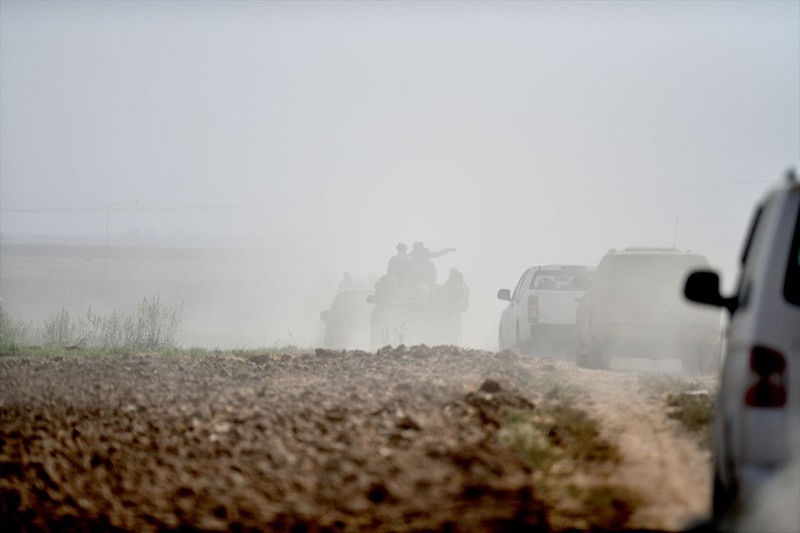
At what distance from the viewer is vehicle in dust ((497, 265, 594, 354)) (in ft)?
71.9

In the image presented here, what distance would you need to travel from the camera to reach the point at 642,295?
1734 cm

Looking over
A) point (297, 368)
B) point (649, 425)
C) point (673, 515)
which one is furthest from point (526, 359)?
point (673, 515)

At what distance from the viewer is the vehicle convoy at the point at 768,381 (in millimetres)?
5629

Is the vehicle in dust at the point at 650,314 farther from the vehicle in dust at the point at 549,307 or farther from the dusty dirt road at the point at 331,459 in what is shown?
the vehicle in dust at the point at 549,307

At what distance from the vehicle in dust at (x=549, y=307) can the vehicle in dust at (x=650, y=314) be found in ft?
12.3

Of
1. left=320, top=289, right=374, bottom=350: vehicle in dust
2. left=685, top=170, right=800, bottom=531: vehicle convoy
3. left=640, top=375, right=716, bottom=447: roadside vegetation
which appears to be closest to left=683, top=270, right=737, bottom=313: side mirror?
left=685, top=170, right=800, bottom=531: vehicle convoy

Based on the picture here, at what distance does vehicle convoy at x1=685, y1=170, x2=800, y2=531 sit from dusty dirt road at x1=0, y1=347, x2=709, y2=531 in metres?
1.41

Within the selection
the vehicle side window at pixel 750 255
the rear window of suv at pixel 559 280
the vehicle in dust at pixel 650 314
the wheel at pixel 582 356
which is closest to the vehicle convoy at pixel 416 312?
the rear window of suv at pixel 559 280

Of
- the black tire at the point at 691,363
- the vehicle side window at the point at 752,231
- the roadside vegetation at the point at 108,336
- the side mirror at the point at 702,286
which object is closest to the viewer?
the side mirror at the point at 702,286

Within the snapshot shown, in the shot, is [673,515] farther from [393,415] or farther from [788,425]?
[393,415]

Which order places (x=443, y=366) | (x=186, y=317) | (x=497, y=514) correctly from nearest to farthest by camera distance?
(x=497, y=514), (x=443, y=366), (x=186, y=317)

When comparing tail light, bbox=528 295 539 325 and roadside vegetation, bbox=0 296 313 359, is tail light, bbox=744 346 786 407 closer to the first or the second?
roadside vegetation, bbox=0 296 313 359

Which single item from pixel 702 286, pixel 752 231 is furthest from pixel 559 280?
pixel 702 286

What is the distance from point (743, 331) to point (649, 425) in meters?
5.00
